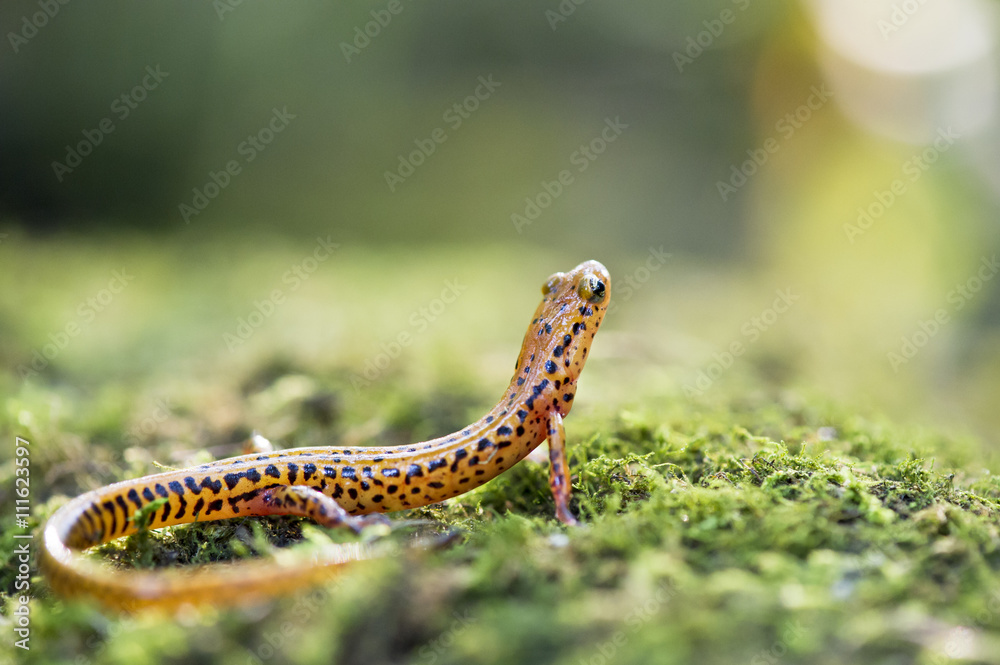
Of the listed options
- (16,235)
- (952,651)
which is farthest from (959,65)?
(16,235)

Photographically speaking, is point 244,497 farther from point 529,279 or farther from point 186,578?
point 529,279

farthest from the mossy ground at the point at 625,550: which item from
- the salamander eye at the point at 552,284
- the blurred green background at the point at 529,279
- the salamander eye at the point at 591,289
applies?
the salamander eye at the point at 552,284

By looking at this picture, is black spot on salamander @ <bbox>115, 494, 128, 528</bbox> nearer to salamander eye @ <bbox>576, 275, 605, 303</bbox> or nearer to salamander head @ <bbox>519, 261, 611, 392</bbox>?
salamander head @ <bbox>519, 261, 611, 392</bbox>

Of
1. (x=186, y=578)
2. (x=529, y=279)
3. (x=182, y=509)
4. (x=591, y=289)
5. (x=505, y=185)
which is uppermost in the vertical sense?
(x=505, y=185)

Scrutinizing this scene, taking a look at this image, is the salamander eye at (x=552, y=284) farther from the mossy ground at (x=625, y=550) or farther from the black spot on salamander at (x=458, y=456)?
the black spot on salamander at (x=458, y=456)

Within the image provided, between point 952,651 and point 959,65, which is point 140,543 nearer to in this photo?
→ point 952,651

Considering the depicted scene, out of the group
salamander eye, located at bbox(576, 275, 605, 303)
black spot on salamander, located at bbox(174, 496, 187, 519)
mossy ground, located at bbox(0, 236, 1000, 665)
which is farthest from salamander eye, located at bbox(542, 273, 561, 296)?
black spot on salamander, located at bbox(174, 496, 187, 519)

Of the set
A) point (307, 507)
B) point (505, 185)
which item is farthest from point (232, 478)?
point (505, 185)
